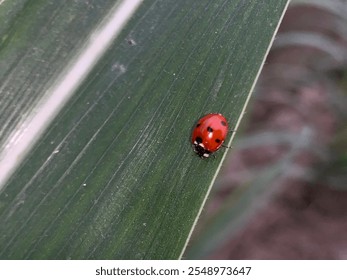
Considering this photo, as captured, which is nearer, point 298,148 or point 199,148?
point 199,148

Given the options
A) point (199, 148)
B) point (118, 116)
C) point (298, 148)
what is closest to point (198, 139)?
point (199, 148)

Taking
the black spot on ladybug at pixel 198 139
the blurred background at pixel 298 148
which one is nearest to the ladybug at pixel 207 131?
the black spot on ladybug at pixel 198 139

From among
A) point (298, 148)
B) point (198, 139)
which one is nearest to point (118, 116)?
point (198, 139)

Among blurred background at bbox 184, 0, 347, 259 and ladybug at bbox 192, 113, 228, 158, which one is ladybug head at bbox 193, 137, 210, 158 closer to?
ladybug at bbox 192, 113, 228, 158

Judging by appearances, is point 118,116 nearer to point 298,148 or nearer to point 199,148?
point 199,148

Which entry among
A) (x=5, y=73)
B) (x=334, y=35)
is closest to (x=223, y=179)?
(x=334, y=35)

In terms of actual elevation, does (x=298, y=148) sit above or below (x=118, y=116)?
below
